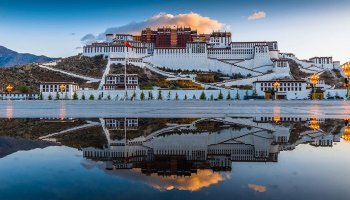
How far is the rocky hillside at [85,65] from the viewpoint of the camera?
94050 mm

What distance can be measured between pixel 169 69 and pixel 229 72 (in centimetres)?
1499

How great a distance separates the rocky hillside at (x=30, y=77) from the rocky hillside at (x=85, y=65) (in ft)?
13.5

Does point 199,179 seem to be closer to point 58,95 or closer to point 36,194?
point 36,194

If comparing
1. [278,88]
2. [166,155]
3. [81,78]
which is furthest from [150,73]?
[166,155]

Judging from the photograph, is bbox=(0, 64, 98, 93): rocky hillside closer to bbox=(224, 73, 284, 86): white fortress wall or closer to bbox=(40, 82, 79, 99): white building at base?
bbox=(40, 82, 79, 99): white building at base

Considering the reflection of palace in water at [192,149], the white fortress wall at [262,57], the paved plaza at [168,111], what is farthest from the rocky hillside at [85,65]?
the reflection of palace in water at [192,149]

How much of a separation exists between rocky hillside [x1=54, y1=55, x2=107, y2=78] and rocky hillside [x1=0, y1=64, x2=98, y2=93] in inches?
161

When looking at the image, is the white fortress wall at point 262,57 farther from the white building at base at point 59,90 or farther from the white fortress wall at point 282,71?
the white building at base at point 59,90

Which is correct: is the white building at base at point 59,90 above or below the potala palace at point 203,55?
below

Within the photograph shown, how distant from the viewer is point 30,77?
90.6 meters

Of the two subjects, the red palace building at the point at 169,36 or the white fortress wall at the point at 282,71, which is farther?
the red palace building at the point at 169,36

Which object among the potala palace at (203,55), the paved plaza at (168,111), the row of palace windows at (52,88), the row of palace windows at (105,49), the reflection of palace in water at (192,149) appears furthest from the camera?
the row of palace windows at (105,49)

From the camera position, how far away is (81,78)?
90.6 m

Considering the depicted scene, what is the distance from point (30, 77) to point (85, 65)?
13.9 metres
